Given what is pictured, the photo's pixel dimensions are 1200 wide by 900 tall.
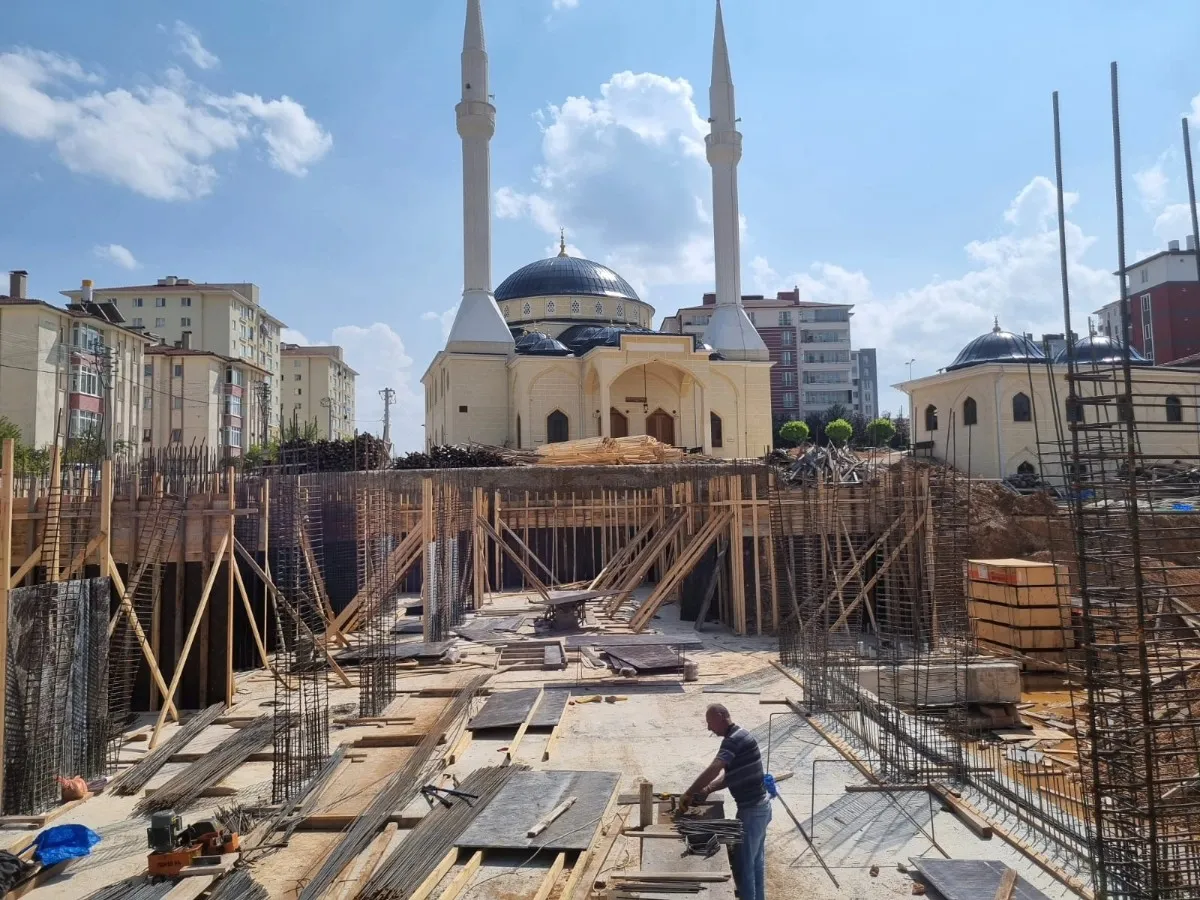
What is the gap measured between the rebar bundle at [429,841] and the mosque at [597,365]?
80.7ft

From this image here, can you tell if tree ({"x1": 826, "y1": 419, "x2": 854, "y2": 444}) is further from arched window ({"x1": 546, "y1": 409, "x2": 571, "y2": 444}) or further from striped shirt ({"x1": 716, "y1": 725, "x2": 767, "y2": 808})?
striped shirt ({"x1": 716, "y1": 725, "x2": 767, "y2": 808})

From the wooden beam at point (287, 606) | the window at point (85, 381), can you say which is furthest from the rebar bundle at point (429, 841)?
the window at point (85, 381)

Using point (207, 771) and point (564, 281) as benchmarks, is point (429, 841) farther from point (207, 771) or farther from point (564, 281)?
point (564, 281)

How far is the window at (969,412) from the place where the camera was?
1204 inches

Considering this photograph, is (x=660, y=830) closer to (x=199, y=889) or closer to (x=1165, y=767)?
(x=199, y=889)

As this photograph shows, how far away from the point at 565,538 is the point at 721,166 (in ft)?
76.0

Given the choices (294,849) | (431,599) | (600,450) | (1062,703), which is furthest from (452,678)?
(600,450)

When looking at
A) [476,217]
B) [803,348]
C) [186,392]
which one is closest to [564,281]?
[476,217]

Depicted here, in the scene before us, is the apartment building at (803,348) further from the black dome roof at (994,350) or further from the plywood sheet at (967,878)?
the plywood sheet at (967,878)

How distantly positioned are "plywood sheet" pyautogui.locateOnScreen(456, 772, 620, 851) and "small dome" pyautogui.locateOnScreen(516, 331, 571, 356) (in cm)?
2778

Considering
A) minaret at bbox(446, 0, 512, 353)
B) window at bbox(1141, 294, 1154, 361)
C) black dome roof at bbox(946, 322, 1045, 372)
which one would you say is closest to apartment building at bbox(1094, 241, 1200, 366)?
window at bbox(1141, 294, 1154, 361)

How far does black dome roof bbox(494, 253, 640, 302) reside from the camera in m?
42.2

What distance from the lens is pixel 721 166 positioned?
1444 inches

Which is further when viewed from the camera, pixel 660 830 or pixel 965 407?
pixel 965 407
